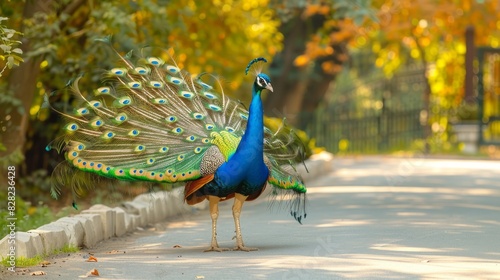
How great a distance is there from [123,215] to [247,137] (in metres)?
3.18

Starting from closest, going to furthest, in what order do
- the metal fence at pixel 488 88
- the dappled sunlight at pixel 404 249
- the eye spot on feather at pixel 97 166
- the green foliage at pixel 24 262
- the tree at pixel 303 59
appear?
1. the green foliage at pixel 24 262
2. the dappled sunlight at pixel 404 249
3. the eye spot on feather at pixel 97 166
4. the tree at pixel 303 59
5. the metal fence at pixel 488 88

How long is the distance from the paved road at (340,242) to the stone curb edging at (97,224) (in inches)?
7.0

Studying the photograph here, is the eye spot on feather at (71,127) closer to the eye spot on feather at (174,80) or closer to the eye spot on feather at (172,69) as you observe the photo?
the eye spot on feather at (174,80)

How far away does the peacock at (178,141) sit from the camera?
12.0 m

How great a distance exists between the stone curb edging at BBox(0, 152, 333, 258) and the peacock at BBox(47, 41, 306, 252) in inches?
18.7

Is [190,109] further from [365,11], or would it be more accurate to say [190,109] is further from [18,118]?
[365,11]

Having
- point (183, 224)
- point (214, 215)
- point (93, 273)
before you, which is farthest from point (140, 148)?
point (183, 224)

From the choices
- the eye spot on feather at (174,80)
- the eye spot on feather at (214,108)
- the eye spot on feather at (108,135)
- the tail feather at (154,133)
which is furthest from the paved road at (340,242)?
Result: the eye spot on feather at (174,80)

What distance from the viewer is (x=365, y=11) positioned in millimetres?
20859

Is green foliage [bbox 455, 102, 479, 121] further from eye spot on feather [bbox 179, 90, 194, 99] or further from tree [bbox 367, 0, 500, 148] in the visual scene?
eye spot on feather [bbox 179, 90, 194, 99]

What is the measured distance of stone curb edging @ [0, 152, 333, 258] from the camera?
11.4 meters

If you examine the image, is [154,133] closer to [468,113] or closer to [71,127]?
[71,127]

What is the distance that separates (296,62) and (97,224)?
65.3ft

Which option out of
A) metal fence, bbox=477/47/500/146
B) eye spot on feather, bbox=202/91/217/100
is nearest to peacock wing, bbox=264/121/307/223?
eye spot on feather, bbox=202/91/217/100
